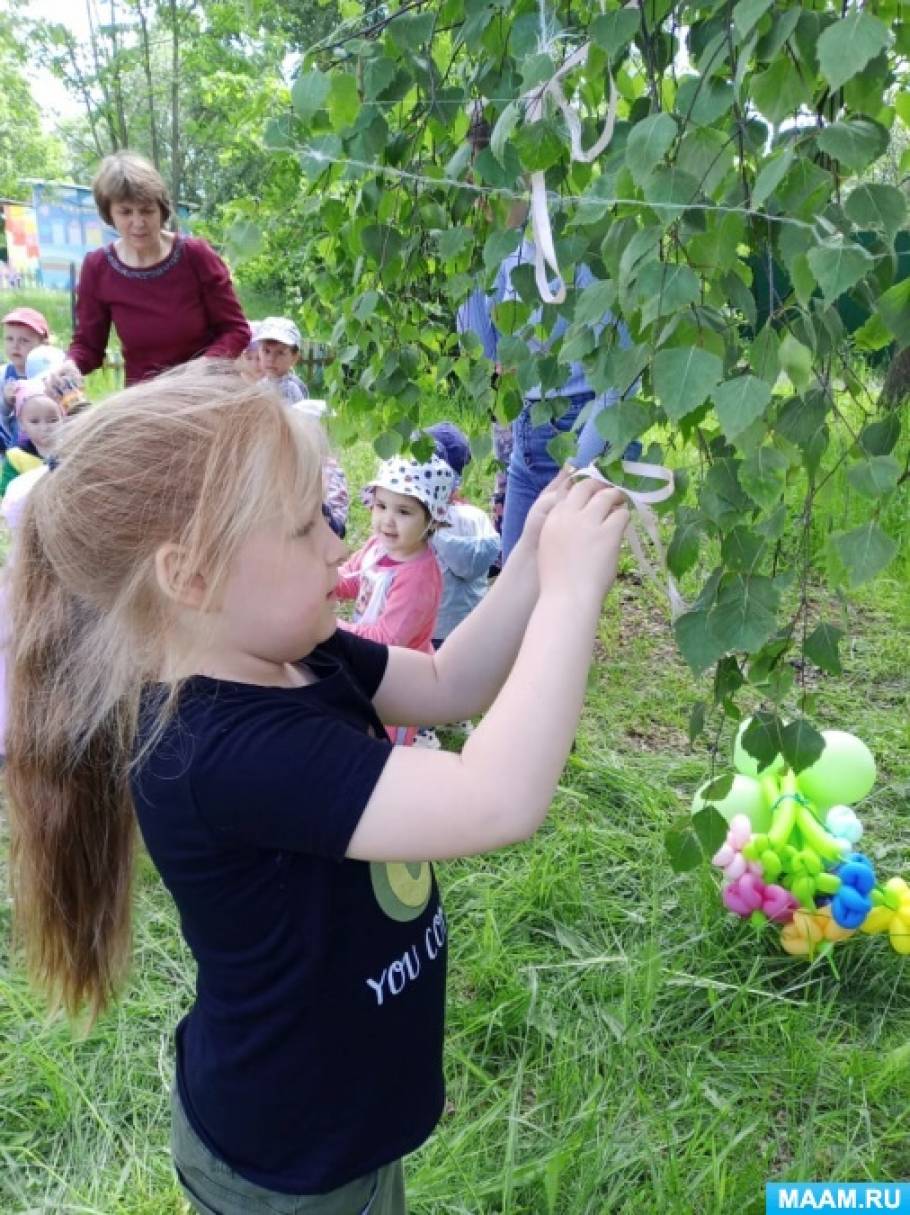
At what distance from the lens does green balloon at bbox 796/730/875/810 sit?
2.24 m

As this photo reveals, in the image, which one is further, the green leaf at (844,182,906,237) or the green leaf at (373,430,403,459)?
the green leaf at (373,430,403,459)

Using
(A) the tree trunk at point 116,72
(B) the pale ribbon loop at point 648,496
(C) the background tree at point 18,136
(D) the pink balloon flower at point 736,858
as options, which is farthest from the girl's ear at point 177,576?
(C) the background tree at point 18,136

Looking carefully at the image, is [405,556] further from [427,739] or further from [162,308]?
[162,308]

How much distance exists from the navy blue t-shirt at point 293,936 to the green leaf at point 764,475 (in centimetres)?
38

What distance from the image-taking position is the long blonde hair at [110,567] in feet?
3.10

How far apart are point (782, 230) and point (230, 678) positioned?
624 millimetres

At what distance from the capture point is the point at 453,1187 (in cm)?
162

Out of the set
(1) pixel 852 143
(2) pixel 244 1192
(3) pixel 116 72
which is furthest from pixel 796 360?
(3) pixel 116 72

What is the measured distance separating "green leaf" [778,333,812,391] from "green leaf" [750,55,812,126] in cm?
17

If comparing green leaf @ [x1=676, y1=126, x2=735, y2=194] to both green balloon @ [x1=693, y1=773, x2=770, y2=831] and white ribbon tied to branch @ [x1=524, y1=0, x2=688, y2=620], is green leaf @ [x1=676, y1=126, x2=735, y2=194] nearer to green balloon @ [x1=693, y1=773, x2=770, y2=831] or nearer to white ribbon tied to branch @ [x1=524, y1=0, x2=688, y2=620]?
white ribbon tied to branch @ [x1=524, y1=0, x2=688, y2=620]

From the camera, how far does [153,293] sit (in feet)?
11.6

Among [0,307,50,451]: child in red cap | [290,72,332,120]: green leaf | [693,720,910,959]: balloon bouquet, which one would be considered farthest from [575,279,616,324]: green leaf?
[0,307,50,451]: child in red cap

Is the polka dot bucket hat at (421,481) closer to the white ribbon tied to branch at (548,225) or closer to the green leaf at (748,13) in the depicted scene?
the white ribbon tied to branch at (548,225)

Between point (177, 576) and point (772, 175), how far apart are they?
0.59 m
